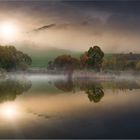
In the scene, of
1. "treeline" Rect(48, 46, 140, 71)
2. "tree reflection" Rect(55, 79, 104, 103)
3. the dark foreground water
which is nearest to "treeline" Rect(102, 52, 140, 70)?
"treeline" Rect(48, 46, 140, 71)

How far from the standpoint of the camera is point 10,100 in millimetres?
5215

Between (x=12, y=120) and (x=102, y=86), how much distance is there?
193 centimetres

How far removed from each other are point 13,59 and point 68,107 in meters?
1.44

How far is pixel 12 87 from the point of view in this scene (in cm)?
570

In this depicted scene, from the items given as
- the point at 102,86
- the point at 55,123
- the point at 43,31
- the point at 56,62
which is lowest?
the point at 55,123

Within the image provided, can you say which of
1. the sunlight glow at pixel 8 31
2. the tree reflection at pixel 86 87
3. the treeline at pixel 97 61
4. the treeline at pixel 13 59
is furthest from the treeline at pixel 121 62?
the sunlight glow at pixel 8 31

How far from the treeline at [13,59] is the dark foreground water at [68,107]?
185 millimetres

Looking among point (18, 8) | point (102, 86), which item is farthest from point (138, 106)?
point (18, 8)

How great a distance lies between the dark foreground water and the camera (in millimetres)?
3910

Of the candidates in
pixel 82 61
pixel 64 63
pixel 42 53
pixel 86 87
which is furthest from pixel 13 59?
pixel 86 87

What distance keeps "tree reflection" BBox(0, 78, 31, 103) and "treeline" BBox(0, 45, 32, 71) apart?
0.75 feet

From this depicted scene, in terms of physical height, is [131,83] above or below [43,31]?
below

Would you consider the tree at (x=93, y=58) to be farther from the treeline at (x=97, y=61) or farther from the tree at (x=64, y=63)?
the tree at (x=64, y=63)

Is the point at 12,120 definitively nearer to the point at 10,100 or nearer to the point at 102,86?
the point at 10,100
